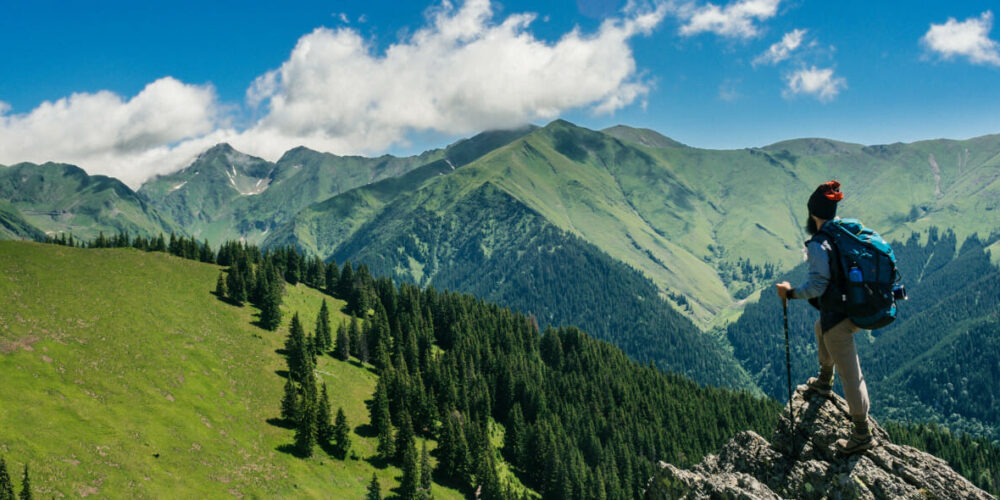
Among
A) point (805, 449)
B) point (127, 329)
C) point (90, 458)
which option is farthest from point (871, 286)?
point (127, 329)

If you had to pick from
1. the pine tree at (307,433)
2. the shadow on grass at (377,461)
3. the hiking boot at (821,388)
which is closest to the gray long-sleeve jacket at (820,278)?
the hiking boot at (821,388)

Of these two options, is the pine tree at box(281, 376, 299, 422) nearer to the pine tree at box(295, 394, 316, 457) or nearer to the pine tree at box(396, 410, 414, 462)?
the pine tree at box(295, 394, 316, 457)

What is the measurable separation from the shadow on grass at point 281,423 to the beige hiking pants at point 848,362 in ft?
328

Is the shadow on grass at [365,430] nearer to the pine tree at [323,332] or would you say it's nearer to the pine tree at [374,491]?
the pine tree at [374,491]

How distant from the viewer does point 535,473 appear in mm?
118688

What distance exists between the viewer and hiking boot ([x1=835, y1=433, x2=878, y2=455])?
12.6 metres

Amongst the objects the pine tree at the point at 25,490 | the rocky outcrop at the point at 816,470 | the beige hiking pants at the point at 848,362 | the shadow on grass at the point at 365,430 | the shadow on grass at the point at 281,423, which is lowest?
the shadow on grass at the point at 365,430

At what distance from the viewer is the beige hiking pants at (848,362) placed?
11.9 meters

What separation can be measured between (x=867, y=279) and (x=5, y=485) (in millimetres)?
72193

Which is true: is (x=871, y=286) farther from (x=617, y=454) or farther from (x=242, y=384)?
(x=617, y=454)

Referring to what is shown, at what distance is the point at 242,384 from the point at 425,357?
4911cm

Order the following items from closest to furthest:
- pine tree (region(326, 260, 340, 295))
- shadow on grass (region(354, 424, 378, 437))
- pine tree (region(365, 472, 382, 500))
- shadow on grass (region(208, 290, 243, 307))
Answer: pine tree (region(365, 472, 382, 500))
shadow on grass (region(354, 424, 378, 437))
shadow on grass (region(208, 290, 243, 307))
pine tree (region(326, 260, 340, 295))

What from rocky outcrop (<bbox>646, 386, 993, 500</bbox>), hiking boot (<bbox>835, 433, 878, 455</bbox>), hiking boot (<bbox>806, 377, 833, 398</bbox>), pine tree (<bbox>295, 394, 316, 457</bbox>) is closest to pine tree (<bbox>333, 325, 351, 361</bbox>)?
pine tree (<bbox>295, 394, 316, 457</bbox>)

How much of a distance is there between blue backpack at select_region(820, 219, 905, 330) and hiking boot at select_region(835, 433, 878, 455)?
Result: 9.74ft
